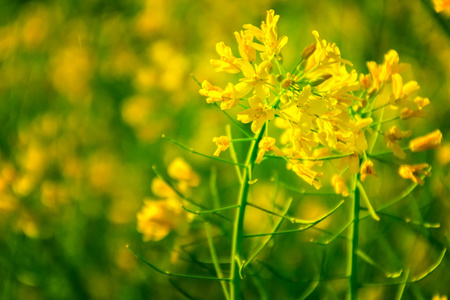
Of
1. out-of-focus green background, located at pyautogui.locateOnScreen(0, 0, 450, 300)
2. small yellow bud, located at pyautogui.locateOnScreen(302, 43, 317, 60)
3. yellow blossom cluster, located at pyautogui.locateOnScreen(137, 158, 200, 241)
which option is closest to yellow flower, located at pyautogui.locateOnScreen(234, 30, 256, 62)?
small yellow bud, located at pyautogui.locateOnScreen(302, 43, 317, 60)

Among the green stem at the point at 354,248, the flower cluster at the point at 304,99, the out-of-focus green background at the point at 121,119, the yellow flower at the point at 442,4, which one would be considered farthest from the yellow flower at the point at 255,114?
the out-of-focus green background at the point at 121,119

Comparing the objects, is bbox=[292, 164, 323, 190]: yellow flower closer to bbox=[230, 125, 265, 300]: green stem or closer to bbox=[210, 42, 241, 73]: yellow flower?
bbox=[230, 125, 265, 300]: green stem

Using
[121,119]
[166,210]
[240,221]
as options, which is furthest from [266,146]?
[121,119]

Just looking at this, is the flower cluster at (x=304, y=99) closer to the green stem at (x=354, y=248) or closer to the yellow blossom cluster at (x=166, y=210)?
the green stem at (x=354, y=248)

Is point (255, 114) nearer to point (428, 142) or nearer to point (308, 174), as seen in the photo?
point (308, 174)

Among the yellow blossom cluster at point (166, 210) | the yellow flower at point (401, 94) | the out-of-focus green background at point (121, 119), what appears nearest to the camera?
the yellow flower at point (401, 94)
